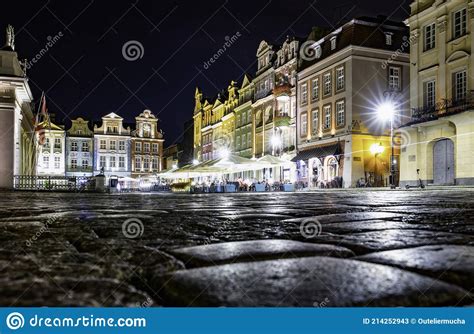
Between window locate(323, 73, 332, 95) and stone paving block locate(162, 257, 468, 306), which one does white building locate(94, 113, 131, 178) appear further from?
stone paving block locate(162, 257, 468, 306)

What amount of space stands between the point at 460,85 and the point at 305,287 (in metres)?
25.1

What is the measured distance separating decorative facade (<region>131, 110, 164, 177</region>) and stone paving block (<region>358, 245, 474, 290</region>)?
200 ft

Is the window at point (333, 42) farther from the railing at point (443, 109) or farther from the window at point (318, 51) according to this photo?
the railing at point (443, 109)

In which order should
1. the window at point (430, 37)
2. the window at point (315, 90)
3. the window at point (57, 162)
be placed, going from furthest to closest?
the window at point (57, 162) < the window at point (315, 90) < the window at point (430, 37)

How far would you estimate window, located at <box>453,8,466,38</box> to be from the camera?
22312mm

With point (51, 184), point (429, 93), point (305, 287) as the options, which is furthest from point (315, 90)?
point (305, 287)

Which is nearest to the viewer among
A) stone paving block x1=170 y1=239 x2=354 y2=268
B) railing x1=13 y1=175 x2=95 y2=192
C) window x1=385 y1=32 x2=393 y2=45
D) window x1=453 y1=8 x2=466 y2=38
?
stone paving block x1=170 y1=239 x2=354 y2=268

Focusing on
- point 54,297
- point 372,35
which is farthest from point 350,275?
point 372,35

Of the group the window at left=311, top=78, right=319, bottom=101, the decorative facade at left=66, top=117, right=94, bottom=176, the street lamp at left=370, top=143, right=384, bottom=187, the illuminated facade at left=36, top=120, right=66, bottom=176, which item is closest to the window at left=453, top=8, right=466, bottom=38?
the street lamp at left=370, top=143, right=384, bottom=187

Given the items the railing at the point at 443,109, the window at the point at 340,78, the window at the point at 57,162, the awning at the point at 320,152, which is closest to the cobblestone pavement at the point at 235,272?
the railing at the point at 443,109

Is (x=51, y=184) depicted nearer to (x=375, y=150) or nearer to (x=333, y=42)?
(x=375, y=150)

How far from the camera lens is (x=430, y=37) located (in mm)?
25031

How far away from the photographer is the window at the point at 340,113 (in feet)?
104

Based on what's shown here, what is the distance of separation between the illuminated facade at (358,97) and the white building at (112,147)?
34377 millimetres
